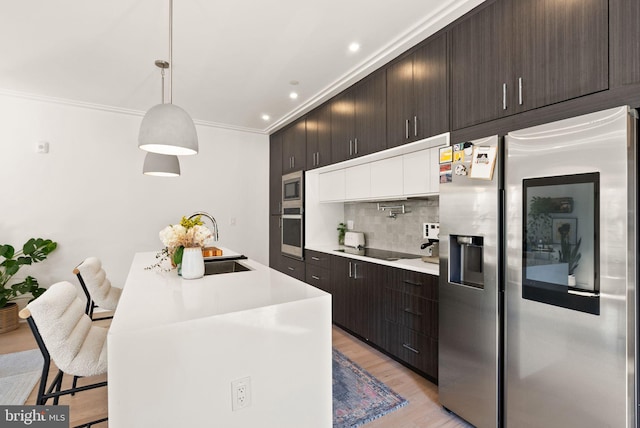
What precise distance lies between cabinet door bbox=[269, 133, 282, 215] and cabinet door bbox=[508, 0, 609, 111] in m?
3.55

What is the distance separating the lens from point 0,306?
334 centimetres

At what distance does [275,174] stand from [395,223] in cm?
234

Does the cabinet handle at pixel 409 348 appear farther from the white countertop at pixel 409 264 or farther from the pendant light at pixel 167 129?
the pendant light at pixel 167 129

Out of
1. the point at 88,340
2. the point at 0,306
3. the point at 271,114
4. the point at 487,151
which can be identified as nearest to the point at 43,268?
the point at 0,306

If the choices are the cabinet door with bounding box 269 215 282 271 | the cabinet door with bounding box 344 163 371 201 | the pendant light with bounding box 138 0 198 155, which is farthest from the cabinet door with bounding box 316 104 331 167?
the pendant light with bounding box 138 0 198 155

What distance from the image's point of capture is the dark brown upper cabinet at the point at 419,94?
89.3 inches

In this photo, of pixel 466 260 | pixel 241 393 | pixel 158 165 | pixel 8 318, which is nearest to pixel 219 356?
pixel 241 393

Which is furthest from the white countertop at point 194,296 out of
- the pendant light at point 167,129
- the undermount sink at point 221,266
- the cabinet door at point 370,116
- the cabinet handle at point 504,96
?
the cabinet door at point 370,116

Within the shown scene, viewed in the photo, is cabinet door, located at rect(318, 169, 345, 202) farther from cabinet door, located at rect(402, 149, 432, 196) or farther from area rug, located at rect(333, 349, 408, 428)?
area rug, located at rect(333, 349, 408, 428)

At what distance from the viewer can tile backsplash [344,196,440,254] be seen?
121 inches

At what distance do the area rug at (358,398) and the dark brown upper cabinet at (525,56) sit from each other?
1.94 meters

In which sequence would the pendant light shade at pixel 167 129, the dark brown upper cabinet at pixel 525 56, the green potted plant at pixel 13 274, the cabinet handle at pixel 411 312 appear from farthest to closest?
the green potted plant at pixel 13 274, the cabinet handle at pixel 411 312, the pendant light shade at pixel 167 129, the dark brown upper cabinet at pixel 525 56

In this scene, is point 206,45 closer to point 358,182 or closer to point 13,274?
point 358,182

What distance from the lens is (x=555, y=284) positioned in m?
1.51
